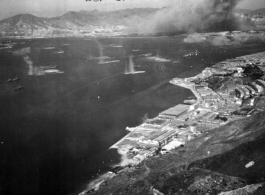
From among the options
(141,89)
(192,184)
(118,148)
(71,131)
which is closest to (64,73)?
(141,89)

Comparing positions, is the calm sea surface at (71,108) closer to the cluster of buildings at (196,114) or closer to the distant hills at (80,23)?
the cluster of buildings at (196,114)

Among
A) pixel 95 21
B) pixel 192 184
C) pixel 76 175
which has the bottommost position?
pixel 76 175

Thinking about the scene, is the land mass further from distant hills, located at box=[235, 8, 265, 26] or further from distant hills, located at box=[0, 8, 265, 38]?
distant hills, located at box=[0, 8, 265, 38]

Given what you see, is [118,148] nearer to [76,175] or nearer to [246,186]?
[76,175]

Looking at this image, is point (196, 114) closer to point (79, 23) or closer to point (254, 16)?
point (254, 16)

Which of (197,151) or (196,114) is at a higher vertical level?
(197,151)

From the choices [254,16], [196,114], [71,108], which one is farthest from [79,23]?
[196,114]

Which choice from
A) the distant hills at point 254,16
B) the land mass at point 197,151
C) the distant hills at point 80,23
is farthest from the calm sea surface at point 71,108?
the distant hills at point 80,23
